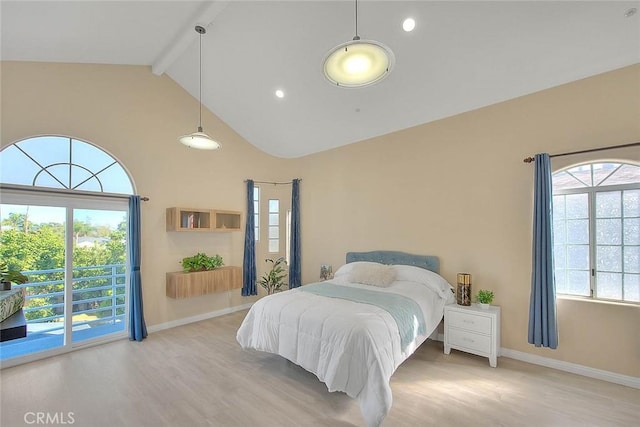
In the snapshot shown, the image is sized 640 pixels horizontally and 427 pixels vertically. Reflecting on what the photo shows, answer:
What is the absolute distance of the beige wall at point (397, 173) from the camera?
9.93 feet

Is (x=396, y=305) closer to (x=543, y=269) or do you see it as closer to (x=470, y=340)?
(x=470, y=340)

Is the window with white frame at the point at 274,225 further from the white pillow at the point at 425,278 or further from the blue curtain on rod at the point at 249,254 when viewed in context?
the white pillow at the point at 425,278

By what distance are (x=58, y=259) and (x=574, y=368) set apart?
20.3 ft

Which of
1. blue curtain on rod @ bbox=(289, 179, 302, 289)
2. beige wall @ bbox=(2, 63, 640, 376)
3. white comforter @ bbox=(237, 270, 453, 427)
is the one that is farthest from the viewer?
blue curtain on rod @ bbox=(289, 179, 302, 289)

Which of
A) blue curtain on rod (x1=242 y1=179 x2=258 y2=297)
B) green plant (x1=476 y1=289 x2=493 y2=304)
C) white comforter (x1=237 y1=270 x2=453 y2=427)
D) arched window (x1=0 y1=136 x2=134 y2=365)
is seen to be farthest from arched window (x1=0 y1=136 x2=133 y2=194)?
green plant (x1=476 y1=289 x2=493 y2=304)

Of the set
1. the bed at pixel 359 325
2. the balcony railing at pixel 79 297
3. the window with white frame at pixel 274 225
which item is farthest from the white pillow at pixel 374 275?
the balcony railing at pixel 79 297

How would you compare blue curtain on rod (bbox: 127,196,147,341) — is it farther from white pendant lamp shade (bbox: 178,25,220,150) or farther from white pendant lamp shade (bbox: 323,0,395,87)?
white pendant lamp shade (bbox: 323,0,395,87)

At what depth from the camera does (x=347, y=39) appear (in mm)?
3312

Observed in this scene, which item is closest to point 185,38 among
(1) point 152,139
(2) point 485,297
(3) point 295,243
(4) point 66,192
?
(1) point 152,139

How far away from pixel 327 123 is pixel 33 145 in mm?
3913

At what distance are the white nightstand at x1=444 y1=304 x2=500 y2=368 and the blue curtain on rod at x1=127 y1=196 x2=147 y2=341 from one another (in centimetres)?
413

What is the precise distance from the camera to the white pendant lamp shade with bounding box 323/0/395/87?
1.77m

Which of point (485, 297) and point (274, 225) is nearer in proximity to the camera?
point (485, 297)

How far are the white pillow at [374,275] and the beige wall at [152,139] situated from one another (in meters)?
2.53
